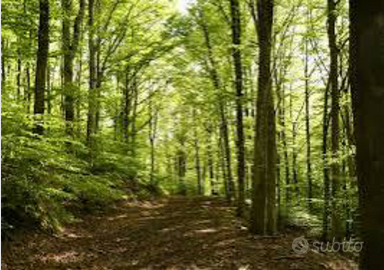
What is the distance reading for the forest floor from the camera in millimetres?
7242

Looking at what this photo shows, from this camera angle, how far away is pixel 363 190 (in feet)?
11.0

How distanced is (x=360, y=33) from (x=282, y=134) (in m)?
23.6

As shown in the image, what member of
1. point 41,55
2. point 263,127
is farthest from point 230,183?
point 41,55

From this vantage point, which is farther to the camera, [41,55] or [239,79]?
[239,79]

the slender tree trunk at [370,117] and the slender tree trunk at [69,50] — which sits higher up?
the slender tree trunk at [69,50]

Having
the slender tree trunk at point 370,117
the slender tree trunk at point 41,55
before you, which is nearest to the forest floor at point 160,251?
the slender tree trunk at point 41,55

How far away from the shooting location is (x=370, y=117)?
3.24 m

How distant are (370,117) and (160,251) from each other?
641cm

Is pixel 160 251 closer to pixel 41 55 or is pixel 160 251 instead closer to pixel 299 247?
pixel 299 247

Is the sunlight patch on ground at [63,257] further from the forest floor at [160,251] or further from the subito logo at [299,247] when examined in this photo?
the subito logo at [299,247]

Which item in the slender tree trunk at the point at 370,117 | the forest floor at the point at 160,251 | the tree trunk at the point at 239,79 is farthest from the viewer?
the tree trunk at the point at 239,79

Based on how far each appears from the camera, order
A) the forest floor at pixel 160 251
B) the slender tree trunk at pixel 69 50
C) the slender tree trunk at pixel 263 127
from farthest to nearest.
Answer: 1. the slender tree trunk at pixel 69 50
2. the slender tree trunk at pixel 263 127
3. the forest floor at pixel 160 251

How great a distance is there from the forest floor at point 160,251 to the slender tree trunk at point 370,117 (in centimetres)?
410

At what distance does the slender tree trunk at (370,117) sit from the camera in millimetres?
3193
